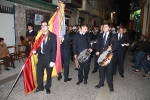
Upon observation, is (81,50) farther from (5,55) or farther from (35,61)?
(5,55)

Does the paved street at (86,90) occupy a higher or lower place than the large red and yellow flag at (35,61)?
lower

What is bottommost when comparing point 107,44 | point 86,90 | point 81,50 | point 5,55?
point 86,90

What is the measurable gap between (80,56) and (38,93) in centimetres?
177

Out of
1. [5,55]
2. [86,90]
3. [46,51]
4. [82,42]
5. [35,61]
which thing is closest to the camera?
[46,51]

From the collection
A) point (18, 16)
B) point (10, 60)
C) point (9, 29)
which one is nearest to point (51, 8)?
point (18, 16)

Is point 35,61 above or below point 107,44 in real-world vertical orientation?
below

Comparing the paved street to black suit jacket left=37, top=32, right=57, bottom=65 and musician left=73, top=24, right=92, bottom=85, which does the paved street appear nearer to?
musician left=73, top=24, right=92, bottom=85

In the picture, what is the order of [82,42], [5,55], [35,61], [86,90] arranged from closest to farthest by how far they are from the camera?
[35,61] → [86,90] → [82,42] → [5,55]

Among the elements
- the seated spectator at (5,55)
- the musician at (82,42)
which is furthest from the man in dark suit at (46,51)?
the seated spectator at (5,55)

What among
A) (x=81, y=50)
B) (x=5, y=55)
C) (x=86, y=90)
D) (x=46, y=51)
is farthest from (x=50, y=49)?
(x=5, y=55)

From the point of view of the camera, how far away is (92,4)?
97.1ft

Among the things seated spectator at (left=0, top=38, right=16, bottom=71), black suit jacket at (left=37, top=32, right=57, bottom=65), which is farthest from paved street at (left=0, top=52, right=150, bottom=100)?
black suit jacket at (left=37, top=32, right=57, bottom=65)

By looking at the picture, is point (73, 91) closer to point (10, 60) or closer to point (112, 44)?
point (112, 44)

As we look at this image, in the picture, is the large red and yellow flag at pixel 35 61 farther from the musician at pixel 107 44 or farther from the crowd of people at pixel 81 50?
the musician at pixel 107 44
